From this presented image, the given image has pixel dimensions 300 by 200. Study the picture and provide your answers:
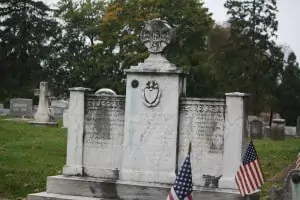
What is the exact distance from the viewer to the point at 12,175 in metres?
12.7

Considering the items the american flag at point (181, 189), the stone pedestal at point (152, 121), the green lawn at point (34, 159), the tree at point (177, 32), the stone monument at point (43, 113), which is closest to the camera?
the american flag at point (181, 189)

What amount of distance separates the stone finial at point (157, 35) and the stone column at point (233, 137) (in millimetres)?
1672

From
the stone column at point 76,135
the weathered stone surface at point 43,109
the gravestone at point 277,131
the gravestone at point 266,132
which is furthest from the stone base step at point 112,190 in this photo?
the gravestone at point 266,132

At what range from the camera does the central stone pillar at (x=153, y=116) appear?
1023cm

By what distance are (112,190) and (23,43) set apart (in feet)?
143

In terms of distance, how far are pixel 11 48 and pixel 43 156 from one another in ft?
125

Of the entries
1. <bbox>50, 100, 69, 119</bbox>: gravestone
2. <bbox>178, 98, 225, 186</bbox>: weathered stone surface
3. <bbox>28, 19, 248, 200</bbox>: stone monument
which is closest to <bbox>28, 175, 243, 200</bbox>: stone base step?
<bbox>28, 19, 248, 200</bbox>: stone monument

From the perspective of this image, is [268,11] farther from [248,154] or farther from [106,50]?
[248,154]

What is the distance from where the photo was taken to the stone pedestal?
1022cm

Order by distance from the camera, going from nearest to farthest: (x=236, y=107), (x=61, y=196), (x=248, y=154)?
(x=248, y=154) < (x=236, y=107) < (x=61, y=196)

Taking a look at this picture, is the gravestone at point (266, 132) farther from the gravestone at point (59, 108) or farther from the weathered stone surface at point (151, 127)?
the weathered stone surface at point (151, 127)

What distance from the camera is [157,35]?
10.6 metres

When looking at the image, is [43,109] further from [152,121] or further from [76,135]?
[152,121]

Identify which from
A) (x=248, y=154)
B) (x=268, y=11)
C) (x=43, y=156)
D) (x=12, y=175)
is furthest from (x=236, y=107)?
(x=268, y=11)
